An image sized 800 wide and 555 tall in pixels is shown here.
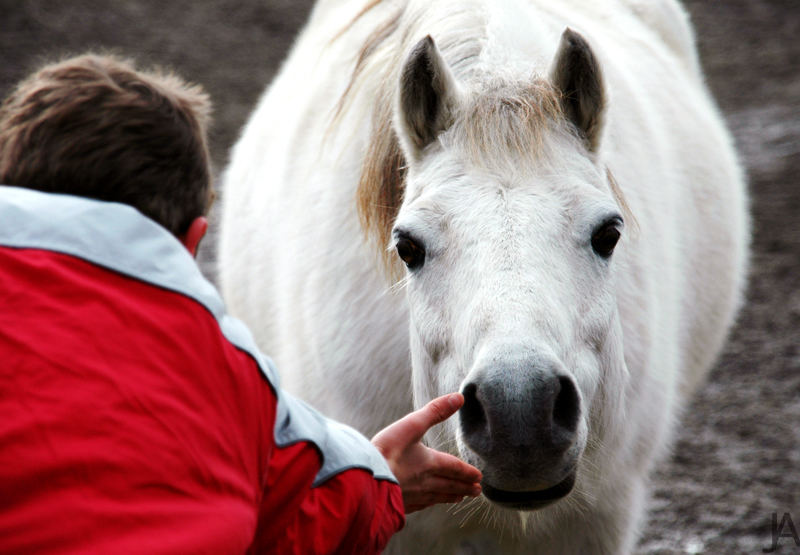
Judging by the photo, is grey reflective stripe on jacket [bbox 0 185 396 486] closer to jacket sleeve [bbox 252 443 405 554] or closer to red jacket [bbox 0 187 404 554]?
red jacket [bbox 0 187 404 554]

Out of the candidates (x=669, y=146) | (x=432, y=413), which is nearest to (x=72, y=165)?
(x=432, y=413)

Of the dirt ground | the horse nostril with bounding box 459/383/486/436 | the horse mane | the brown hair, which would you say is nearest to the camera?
the brown hair

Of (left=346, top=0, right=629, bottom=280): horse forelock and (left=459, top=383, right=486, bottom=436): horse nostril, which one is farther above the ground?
(left=346, top=0, right=629, bottom=280): horse forelock

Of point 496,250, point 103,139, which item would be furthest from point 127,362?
point 496,250

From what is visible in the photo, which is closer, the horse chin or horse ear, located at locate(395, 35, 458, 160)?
the horse chin

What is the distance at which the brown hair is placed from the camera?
137cm

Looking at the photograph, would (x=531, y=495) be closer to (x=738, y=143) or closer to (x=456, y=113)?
(x=456, y=113)

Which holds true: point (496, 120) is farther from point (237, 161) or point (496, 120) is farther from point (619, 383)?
point (237, 161)

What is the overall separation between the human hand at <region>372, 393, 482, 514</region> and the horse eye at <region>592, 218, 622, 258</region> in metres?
0.50

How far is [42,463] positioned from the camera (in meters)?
1.16

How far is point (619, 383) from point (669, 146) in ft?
5.06

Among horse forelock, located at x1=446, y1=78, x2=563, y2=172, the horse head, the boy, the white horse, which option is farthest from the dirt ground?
the boy

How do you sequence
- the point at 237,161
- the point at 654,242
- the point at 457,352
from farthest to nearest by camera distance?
1. the point at 237,161
2. the point at 654,242
3. the point at 457,352

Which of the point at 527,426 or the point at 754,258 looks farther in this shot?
the point at 754,258
